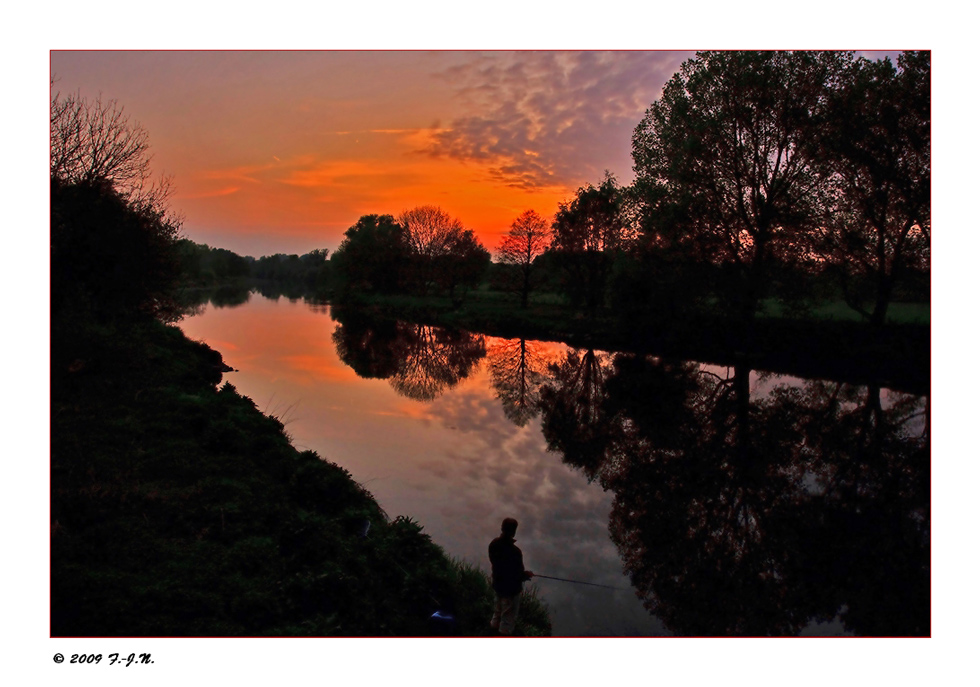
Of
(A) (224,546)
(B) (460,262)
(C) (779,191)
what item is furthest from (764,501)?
(B) (460,262)

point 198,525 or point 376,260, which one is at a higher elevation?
point 376,260

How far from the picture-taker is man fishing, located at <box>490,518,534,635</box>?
6.17 metres

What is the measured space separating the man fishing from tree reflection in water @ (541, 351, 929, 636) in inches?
94.4

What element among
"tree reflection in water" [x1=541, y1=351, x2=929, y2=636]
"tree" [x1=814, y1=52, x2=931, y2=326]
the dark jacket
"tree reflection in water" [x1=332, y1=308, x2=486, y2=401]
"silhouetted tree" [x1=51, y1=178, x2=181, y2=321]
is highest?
"tree" [x1=814, y1=52, x2=931, y2=326]

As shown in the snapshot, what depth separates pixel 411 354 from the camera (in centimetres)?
3247

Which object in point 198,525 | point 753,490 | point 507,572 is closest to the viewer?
point 507,572

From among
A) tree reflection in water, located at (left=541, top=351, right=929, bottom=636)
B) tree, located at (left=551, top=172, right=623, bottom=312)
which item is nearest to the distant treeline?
tree reflection in water, located at (left=541, top=351, right=929, bottom=636)

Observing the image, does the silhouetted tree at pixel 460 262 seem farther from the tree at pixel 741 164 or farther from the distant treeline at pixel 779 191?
the tree at pixel 741 164

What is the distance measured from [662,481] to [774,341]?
1823 centimetres

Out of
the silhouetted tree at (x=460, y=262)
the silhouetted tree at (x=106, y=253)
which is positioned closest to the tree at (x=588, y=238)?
the silhouetted tree at (x=460, y=262)

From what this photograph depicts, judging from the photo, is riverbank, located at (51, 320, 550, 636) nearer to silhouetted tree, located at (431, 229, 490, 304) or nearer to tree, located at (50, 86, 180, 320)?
tree, located at (50, 86, 180, 320)

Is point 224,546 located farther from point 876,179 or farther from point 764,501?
→ point 876,179

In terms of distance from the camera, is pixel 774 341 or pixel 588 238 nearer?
pixel 774 341

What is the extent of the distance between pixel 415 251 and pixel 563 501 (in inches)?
1932
